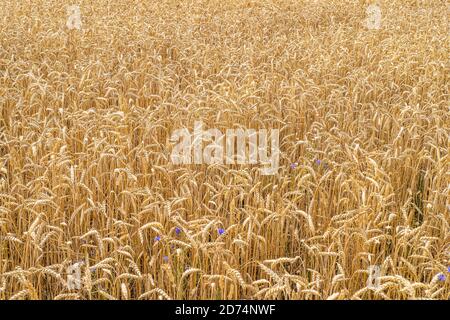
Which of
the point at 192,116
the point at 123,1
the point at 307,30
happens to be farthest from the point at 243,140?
the point at 123,1

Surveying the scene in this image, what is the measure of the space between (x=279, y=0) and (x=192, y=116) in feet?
27.0

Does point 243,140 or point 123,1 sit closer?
point 243,140

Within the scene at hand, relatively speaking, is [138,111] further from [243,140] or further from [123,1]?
[123,1]

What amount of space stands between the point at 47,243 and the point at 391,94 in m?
3.95

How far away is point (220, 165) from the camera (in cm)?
330

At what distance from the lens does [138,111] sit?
448 cm

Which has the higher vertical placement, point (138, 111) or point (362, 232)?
point (138, 111)

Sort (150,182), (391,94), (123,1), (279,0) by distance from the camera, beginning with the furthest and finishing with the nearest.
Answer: (279,0)
(123,1)
(391,94)
(150,182)

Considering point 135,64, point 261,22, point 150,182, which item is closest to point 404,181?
point 150,182

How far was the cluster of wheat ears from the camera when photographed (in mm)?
2580

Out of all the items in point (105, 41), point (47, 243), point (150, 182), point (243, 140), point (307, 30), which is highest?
point (307, 30)

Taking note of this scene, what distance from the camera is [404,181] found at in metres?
3.60

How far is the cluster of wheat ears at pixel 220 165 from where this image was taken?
258 centimetres

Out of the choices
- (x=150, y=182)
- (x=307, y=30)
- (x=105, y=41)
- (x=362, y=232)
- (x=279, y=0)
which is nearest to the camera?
(x=362, y=232)
